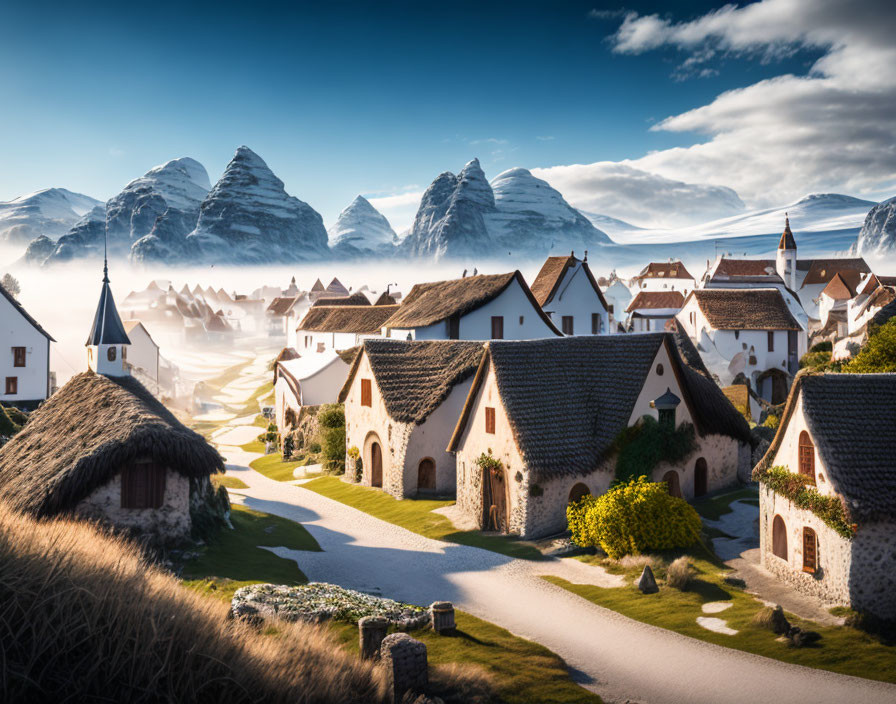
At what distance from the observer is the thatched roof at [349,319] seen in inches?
2594

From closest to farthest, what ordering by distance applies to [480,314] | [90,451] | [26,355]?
1. [90,451]
2. [480,314]
3. [26,355]

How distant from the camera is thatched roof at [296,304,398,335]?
65875 mm

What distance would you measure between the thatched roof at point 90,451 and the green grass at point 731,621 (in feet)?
45.1

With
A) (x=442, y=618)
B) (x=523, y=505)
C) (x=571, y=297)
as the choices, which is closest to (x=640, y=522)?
(x=523, y=505)

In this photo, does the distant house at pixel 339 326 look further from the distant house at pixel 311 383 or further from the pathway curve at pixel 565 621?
the pathway curve at pixel 565 621

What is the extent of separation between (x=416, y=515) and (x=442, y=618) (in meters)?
14.6

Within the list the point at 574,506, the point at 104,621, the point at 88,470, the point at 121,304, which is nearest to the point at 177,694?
the point at 104,621

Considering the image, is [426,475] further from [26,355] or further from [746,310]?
[746,310]

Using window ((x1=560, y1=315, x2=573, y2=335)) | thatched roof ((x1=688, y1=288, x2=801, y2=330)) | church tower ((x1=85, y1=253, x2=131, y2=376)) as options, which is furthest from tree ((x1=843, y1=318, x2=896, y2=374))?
thatched roof ((x1=688, y1=288, x2=801, y2=330))

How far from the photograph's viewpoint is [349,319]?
229ft

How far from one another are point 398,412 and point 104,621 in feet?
92.5

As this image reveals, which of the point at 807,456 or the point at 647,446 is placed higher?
the point at 807,456

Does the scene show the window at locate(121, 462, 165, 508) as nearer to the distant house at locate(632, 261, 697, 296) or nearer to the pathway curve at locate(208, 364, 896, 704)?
the pathway curve at locate(208, 364, 896, 704)

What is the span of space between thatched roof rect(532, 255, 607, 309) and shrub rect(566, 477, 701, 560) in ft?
101
